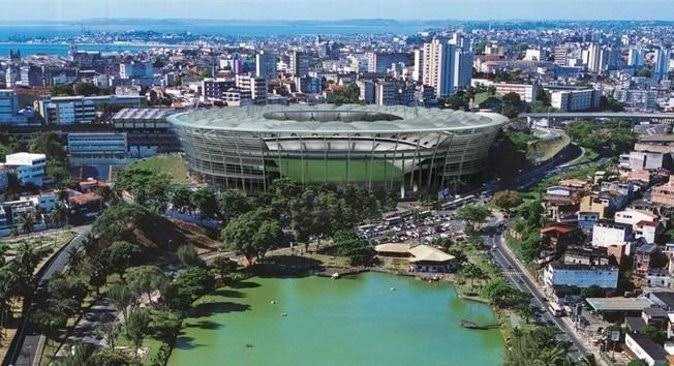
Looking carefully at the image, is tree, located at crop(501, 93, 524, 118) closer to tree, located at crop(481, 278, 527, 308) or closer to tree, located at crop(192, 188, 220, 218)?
tree, located at crop(192, 188, 220, 218)

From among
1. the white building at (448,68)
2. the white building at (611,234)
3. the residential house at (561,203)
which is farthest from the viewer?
the white building at (448,68)

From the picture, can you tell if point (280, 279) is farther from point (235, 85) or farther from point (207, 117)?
point (235, 85)

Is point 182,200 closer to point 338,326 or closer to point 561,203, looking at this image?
point 338,326

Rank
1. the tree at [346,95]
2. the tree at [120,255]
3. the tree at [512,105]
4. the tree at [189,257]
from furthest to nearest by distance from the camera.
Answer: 1. the tree at [346,95]
2. the tree at [512,105]
3. the tree at [189,257]
4. the tree at [120,255]

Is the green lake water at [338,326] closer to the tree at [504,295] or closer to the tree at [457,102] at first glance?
the tree at [504,295]

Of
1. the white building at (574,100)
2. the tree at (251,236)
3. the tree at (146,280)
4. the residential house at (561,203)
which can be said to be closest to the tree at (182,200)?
the tree at (251,236)
